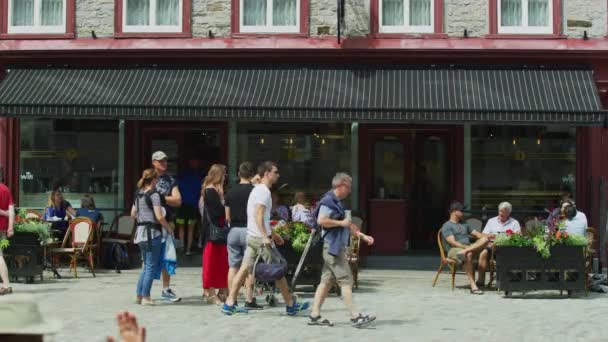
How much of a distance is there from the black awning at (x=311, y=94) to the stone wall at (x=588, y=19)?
2.45 ft

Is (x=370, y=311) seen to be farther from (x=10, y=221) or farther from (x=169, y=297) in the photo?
(x=10, y=221)

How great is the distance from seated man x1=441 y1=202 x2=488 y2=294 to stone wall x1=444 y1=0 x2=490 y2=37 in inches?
159

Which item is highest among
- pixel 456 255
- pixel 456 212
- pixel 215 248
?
pixel 456 212

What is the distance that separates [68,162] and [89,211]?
1578 millimetres

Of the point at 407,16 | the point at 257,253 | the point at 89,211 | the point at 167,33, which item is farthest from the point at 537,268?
the point at 167,33

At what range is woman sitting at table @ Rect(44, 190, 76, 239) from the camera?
16.7 m

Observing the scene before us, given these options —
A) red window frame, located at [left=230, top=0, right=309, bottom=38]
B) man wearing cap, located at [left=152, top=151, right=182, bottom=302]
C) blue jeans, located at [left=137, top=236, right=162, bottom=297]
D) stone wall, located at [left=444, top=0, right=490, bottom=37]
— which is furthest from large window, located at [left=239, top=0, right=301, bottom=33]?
blue jeans, located at [left=137, top=236, right=162, bottom=297]

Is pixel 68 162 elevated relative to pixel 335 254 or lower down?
elevated

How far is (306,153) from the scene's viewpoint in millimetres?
18062

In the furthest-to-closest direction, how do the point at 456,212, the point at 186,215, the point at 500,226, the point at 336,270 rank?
the point at 186,215 → the point at 500,226 → the point at 456,212 → the point at 336,270

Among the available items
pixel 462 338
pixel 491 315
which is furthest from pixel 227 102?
pixel 462 338

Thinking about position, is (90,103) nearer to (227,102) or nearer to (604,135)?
(227,102)

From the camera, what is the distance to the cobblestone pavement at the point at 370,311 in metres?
9.83

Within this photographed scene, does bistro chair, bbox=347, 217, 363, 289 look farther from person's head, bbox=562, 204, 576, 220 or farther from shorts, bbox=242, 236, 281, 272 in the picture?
person's head, bbox=562, 204, 576, 220
